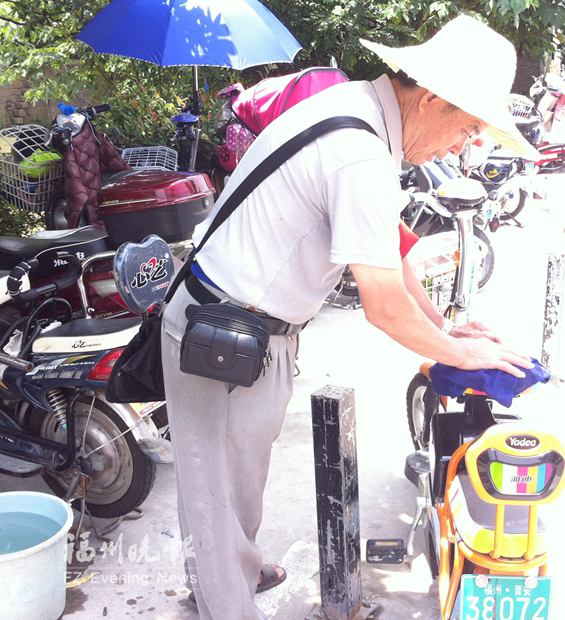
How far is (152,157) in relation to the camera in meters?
6.61

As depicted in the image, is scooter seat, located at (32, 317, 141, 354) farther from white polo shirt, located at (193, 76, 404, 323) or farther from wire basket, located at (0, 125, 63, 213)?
wire basket, located at (0, 125, 63, 213)

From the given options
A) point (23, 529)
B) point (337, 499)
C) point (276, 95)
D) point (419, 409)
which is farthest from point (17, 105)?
point (337, 499)

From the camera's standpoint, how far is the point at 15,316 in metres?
3.58

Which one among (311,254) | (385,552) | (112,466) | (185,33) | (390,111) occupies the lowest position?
(385,552)

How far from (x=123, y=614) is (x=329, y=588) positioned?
2.53 feet

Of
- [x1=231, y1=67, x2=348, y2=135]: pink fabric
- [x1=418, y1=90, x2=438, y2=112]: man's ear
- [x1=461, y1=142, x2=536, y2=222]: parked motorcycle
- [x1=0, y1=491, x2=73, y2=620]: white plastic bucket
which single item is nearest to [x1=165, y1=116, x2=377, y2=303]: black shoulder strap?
[x1=418, y1=90, x2=438, y2=112]: man's ear

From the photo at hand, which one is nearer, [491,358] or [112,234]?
[491,358]

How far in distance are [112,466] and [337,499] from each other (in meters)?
1.12

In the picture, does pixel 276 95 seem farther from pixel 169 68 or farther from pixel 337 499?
pixel 169 68

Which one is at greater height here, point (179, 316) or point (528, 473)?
point (179, 316)

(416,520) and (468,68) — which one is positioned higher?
(468,68)

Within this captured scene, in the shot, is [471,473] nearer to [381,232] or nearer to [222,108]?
[381,232]

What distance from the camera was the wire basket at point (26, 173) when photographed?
4992 mm

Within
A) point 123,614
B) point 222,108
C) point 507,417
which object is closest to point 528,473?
point 507,417
